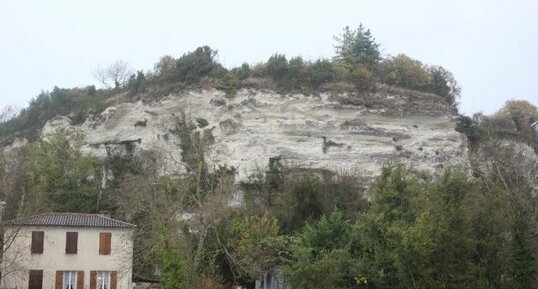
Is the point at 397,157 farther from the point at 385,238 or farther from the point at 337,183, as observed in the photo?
the point at 385,238

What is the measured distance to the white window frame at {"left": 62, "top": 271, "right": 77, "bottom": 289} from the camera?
101ft

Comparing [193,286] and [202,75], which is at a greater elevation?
[202,75]

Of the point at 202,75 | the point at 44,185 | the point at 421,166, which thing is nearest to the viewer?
the point at 44,185

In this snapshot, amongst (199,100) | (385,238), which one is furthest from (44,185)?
(385,238)

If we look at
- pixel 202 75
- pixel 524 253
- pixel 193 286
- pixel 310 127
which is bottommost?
pixel 193 286

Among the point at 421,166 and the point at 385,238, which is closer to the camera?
the point at 385,238

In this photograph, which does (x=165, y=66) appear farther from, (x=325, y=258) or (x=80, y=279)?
(x=325, y=258)

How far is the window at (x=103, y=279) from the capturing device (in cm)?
3109

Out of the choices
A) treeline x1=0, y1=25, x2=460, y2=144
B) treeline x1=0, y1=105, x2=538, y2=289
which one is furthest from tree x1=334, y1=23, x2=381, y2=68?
treeline x1=0, y1=105, x2=538, y2=289

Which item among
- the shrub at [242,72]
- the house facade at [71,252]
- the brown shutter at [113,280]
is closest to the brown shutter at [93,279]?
the house facade at [71,252]

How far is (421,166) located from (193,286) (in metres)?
26.8

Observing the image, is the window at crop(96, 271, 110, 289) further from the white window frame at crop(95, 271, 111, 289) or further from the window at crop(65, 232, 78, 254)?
the window at crop(65, 232, 78, 254)

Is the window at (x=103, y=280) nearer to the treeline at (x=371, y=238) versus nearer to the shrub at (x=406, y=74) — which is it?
the treeline at (x=371, y=238)

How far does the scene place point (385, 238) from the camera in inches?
962
